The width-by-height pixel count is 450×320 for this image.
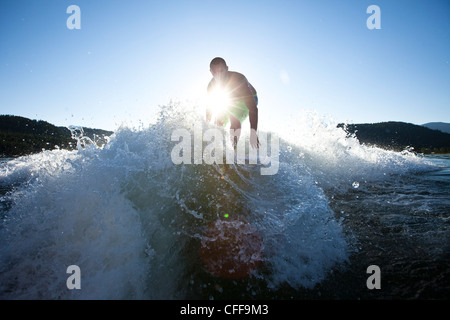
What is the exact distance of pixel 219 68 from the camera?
417 cm

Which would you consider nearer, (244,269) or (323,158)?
(244,269)

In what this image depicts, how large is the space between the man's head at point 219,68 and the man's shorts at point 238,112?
642mm

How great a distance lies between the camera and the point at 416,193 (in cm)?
402

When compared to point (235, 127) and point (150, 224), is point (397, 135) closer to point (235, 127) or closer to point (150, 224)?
point (235, 127)

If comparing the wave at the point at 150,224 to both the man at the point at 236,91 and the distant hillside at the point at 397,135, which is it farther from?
the distant hillside at the point at 397,135

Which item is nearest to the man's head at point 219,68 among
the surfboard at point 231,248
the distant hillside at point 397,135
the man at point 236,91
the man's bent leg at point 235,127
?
the man at point 236,91

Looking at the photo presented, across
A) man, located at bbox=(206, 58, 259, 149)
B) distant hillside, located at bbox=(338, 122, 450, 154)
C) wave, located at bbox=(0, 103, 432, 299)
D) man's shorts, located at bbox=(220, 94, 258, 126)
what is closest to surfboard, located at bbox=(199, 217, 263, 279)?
wave, located at bbox=(0, 103, 432, 299)

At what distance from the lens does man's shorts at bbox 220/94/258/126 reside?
4.49 m

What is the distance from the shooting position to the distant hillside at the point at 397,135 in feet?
154

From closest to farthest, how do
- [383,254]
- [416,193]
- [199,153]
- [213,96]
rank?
[383,254], [199,153], [416,193], [213,96]

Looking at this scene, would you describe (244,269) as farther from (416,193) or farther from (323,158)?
(323,158)

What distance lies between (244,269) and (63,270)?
68.0 inches
